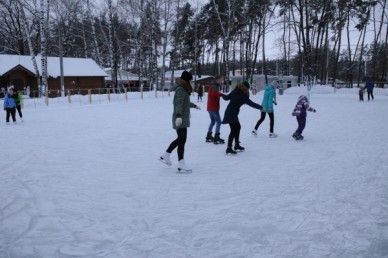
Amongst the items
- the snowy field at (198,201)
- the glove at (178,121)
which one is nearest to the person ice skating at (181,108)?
the glove at (178,121)

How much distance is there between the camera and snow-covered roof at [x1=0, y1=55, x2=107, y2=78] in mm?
32250

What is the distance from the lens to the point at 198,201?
13.8 feet

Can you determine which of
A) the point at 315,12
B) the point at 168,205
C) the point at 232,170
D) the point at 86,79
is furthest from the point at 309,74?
the point at 168,205

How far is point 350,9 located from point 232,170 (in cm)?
3591

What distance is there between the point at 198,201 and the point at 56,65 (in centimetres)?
3489

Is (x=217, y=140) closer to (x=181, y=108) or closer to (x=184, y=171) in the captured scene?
(x=184, y=171)

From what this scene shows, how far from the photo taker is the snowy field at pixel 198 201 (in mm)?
3029

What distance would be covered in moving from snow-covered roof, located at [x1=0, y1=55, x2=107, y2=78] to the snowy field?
27.8 m

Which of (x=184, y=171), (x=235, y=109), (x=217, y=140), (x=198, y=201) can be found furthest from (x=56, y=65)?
(x=198, y=201)

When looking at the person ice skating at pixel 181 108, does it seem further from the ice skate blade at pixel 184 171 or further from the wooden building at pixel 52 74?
the wooden building at pixel 52 74

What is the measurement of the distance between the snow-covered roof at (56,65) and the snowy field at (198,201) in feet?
91.2

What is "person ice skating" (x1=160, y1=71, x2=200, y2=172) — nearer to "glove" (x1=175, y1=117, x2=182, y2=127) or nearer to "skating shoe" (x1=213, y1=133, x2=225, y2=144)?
"glove" (x1=175, y1=117, x2=182, y2=127)

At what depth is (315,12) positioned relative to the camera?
36094 millimetres

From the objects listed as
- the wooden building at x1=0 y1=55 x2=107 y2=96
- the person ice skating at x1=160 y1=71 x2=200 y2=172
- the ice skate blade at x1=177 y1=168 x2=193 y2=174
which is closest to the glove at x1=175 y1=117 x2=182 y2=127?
the person ice skating at x1=160 y1=71 x2=200 y2=172
